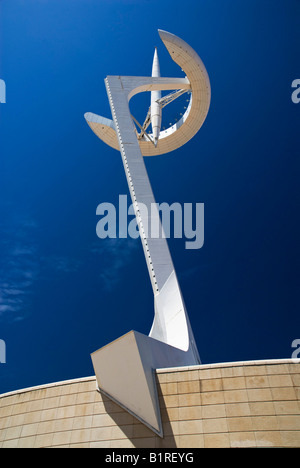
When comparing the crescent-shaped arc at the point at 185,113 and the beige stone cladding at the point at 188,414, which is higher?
the crescent-shaped arc at the point at 185,113

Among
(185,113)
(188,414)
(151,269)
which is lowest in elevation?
(188,414)

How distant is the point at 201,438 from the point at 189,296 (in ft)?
97.6

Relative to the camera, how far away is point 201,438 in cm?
782

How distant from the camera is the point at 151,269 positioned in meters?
14.4

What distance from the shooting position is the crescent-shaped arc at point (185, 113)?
64.8 feet

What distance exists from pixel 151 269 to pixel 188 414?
6742 mm

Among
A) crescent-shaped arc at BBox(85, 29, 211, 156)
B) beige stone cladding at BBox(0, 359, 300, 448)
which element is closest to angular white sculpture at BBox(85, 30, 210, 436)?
crescent-shaped arc at BBox(85, 29, 211, 156)

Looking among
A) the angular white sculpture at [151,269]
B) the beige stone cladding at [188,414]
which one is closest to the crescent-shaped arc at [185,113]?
the angular white sculpture at [151,269]

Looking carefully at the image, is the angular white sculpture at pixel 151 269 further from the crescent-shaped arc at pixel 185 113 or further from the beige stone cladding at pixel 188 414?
the beige stone cladding at pixel 188 414

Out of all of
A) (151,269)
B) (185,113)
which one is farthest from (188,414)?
(185,113)

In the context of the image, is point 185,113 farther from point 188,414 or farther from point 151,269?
point 188,414

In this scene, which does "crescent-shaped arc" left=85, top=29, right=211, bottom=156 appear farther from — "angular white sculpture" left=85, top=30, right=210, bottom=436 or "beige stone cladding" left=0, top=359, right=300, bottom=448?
"beige stone cladding" left=0, top=359, right=300, bottom=448

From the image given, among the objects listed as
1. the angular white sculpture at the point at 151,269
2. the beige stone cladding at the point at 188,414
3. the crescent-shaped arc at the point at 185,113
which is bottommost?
the beige stone cladding at the point at 188,414
